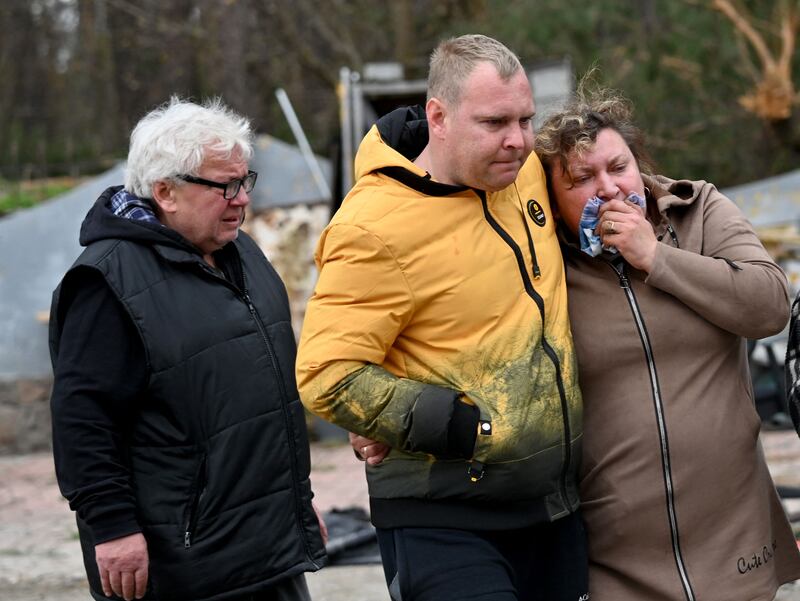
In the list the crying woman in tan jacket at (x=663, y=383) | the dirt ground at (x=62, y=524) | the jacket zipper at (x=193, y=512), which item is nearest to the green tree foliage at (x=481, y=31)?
the dirt ground at (x=62, y=524)

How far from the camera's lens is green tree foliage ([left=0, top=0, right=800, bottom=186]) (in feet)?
36.3

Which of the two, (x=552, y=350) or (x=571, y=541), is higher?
(x=552, y=350)

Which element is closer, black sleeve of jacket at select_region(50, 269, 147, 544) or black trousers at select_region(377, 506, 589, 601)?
black trousers at select_region(377, 506, 589, 601)

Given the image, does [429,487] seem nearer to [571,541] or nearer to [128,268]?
[571,541]

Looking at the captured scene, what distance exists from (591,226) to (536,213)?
0.13m

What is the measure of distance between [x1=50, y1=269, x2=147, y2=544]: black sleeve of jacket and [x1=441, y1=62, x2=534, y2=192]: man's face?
0.92m

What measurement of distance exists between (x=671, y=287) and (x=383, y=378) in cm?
67

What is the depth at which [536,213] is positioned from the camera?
2789mm

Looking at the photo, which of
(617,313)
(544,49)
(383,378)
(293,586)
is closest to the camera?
(383,378)

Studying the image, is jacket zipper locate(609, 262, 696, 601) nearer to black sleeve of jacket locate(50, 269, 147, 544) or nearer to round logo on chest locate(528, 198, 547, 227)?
round logo on chest locate(528, 198, 547, 227)

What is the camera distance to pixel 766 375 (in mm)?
8156

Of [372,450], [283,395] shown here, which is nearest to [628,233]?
[372,450]

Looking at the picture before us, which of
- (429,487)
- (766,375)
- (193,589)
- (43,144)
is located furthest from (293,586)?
(43,144)

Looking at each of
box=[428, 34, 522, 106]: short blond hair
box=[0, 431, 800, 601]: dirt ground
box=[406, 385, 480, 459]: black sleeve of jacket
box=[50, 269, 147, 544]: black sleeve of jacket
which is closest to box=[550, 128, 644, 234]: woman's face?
box=[428, 34, 522, 106]: short blond hair
